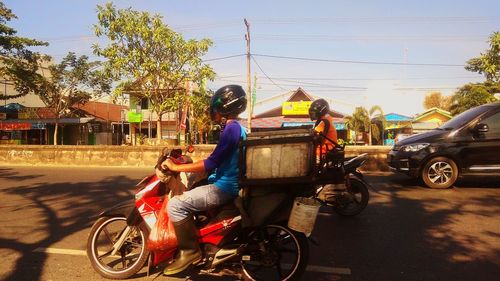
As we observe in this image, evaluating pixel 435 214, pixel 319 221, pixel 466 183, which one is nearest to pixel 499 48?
pixel 466 183

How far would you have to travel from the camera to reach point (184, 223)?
3811 mm

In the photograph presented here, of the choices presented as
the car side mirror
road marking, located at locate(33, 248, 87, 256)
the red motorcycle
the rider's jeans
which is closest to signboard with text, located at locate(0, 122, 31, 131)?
road marking, located at locate(33, 248, 87, 256)

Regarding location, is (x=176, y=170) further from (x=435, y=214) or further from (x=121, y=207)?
(x=435, y=214)

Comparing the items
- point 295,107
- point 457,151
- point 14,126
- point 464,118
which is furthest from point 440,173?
point 14,126

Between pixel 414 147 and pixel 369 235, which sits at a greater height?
pixel 414 147

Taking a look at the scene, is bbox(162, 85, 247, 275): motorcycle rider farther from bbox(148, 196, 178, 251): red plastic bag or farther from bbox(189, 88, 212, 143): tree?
bbox(189, 88, 212, 143): tree

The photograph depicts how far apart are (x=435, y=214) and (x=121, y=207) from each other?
480 cm

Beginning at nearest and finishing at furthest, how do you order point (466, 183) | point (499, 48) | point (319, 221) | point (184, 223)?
point (184, 223) < point (319, 221) < point (466, 183) < point (499, 48)

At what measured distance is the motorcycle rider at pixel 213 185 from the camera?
12.4 ft

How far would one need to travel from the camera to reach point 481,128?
8.53 metres

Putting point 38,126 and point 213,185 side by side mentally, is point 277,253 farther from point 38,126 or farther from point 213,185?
point 38,126

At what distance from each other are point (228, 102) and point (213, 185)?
742 millimetres

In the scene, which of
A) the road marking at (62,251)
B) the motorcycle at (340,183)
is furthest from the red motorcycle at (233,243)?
the motorcycle at (340,183)

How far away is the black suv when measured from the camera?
8.61m
